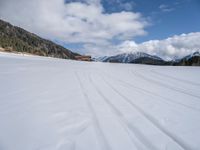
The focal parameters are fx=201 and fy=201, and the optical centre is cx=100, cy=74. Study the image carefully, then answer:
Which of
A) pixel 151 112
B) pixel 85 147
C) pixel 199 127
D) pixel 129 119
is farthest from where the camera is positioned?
pixel 151 112

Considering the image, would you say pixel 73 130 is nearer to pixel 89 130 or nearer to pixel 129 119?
pixel 89 130

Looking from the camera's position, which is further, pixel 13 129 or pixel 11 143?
pixel 13 129

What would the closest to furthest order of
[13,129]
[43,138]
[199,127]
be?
[43,138], [13,129], [199,127]

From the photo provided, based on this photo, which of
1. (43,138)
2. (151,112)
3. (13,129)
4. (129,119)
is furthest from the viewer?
(151,112)

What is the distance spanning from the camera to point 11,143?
1563 mm

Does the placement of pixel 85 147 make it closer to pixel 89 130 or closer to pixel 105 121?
pixel 89 130

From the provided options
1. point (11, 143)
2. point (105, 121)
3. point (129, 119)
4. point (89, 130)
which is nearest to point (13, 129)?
point (11, 143)

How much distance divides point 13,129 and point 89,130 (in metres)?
0.69

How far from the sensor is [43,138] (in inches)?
65.5

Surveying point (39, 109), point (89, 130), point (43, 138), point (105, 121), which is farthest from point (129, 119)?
point (39, 109)

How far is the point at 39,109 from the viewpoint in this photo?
242 cm

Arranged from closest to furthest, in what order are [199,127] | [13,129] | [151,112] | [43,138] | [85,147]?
[85,147] < [43,138] < [13,129] < [199,127] < [151,112]

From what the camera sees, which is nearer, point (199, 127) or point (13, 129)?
point (13, 129)

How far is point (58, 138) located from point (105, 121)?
0.56m
